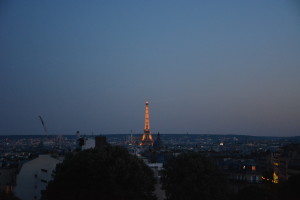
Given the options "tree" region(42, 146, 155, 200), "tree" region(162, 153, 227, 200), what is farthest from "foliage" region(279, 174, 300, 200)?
"tree" region(42, 146, 155, 200)

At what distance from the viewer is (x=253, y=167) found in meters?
69.0

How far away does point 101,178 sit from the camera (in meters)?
36.6

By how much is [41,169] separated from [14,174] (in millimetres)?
5015

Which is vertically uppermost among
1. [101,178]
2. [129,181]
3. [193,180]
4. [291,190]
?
[101,178]

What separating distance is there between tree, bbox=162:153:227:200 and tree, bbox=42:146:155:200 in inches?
177

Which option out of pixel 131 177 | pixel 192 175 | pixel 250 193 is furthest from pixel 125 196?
pixel 250 193

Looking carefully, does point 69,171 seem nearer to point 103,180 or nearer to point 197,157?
point 103,180

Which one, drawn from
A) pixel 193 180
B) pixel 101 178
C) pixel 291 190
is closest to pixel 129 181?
pixel 101 178

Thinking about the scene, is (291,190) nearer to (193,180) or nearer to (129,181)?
(193,180)

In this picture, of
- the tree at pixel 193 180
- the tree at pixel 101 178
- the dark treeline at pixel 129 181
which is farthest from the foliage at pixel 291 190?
the tree at pixel 101 178

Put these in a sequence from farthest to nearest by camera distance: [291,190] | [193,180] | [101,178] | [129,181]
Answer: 1. [193,180]
2. [291,190]
3. [129,181]
4. [101,178]

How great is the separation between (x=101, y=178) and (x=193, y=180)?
369 inches

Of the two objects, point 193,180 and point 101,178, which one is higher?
point 101,178

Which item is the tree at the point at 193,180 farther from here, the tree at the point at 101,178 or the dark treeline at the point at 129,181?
the tree at the point at 101,178
